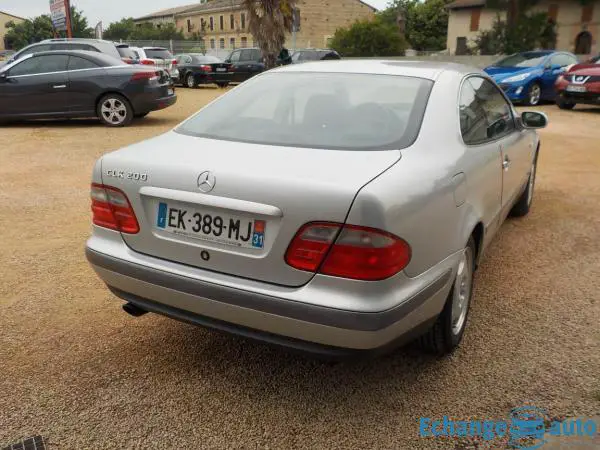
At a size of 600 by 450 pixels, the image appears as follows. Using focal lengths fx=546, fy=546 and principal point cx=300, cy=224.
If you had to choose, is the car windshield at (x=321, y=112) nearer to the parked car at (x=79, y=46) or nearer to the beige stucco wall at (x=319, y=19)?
the parked car at (x=79, y=46)

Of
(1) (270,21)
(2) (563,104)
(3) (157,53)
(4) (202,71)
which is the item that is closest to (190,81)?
(4) (202,71)

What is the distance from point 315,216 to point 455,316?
4.03ft

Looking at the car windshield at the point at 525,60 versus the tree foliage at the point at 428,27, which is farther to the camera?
the tree foliage at the point at 428,27

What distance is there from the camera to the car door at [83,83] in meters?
10.0

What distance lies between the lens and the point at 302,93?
10.2 ft

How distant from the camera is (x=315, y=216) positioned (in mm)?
2049

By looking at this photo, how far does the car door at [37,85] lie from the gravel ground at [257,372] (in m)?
6.76

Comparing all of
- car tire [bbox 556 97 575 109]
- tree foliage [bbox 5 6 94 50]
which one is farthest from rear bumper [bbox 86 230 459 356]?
tree foliage [bbox 5 6 94 50]

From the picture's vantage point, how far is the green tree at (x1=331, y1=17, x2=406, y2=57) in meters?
35.9

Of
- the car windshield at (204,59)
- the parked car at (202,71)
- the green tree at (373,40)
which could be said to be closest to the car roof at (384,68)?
the parked car at (202,71)

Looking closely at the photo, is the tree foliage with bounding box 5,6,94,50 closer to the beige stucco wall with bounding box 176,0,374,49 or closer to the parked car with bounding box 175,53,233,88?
the beige stucco wall with bounding box 176,0,374,49

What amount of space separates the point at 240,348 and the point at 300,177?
1230mm

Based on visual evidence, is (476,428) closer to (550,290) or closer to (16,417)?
(550,290)

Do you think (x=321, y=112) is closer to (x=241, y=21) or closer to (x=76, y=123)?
(x=76, y=123)
